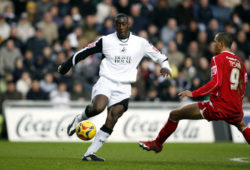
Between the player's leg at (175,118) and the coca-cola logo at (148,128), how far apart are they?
6.37 metres

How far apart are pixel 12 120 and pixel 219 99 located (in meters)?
8.51

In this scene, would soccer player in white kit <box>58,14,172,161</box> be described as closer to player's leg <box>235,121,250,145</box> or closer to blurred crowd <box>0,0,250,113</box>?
player's leg <box>235,121,250,145</box>

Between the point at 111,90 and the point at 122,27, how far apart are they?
3.42 ft

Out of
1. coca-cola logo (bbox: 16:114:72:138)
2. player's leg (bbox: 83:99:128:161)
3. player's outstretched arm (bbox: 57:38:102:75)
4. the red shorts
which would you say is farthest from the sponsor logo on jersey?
coca-cola logo (bbox: 16:114:72:138)

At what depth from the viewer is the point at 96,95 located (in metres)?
8.75

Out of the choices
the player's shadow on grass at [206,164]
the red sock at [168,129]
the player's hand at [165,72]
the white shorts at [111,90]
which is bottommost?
the player's shadow on grass at [206,164]

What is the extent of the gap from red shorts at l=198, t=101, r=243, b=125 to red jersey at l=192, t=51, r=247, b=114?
1.8 inches

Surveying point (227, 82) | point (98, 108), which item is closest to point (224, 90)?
point (227, 82)

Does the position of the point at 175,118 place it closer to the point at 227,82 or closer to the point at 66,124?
the point at 227,82

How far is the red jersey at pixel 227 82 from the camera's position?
8.12m

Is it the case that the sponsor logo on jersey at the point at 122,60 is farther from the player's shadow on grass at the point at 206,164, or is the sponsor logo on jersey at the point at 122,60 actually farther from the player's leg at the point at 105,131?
the player's shadow on grass at the point at 206,164

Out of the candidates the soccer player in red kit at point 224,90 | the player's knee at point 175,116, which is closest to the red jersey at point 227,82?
the soccer player in red kit at point 224,90

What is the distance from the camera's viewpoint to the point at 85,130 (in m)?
8.52

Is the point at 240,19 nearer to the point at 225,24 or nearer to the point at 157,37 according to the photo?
the point at 225,24
